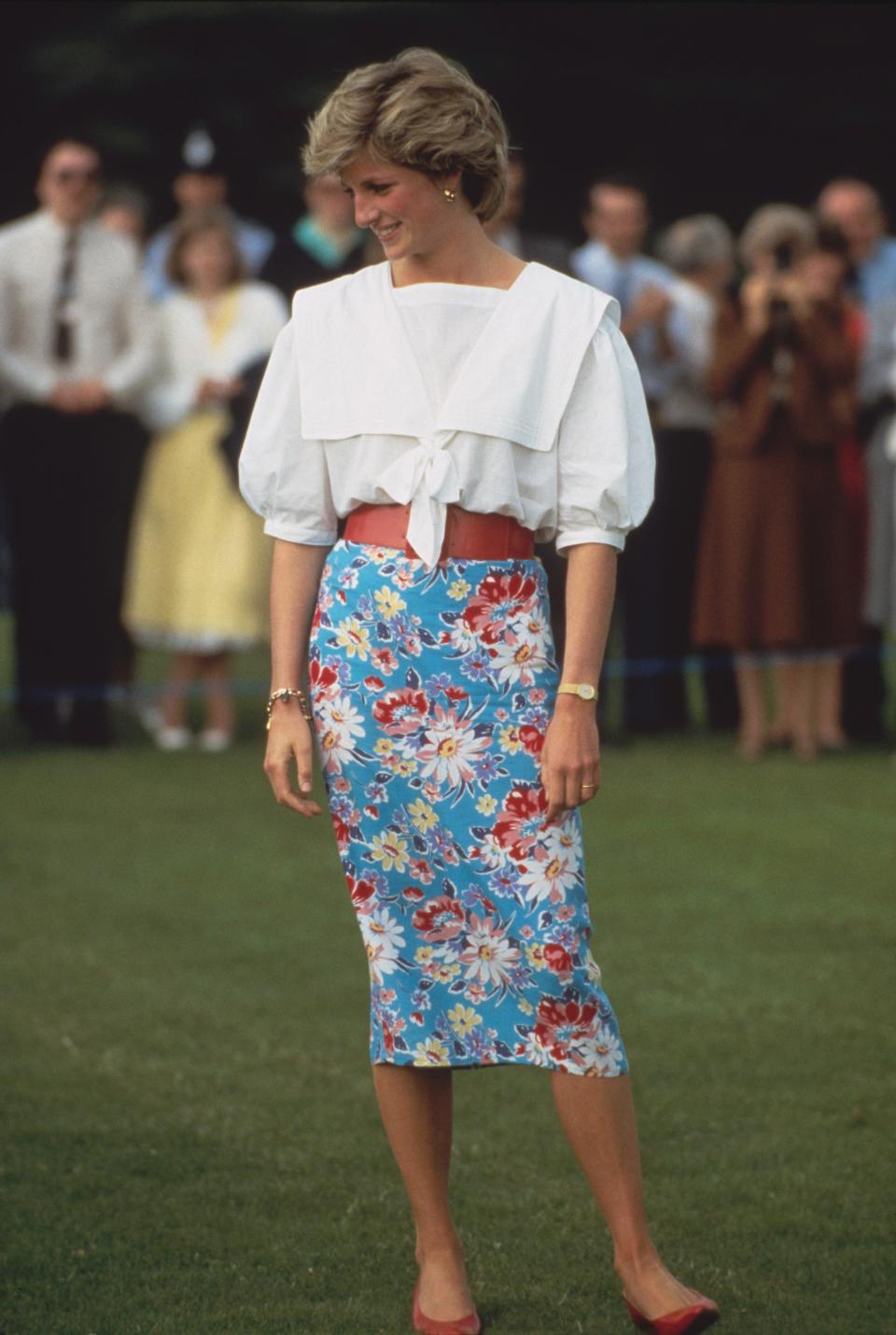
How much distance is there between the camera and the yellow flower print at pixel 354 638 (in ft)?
13.1

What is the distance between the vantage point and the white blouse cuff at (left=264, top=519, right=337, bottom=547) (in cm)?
412

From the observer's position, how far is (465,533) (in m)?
3.98

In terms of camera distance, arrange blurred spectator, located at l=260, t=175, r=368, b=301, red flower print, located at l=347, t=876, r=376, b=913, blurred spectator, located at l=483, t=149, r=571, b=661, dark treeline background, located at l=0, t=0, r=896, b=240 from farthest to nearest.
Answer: dark treeline background, located at l=0, t=0, r=896, b=240, blurred spectator, located at l=260, t=175, r=368, b=301, blurred spectator, located at l=483, t=149, r=571, b=661, red flower print, located at l=347, t=876, r=376, b=913

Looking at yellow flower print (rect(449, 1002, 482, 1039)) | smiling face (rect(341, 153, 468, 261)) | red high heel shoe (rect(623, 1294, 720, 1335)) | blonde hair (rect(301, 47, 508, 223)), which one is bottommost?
red high heel shoe (rect(623, 1294, 720, 1335))

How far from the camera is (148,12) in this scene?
2238cm

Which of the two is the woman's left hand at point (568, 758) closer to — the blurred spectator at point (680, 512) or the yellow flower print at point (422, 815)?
the yellow flower print at point (422, 815)

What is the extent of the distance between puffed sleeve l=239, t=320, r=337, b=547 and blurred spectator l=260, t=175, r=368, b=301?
670cm

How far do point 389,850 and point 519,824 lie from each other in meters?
0.23

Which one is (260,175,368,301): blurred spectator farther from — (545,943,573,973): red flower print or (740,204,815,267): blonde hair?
(545,943,573,973): red flower print

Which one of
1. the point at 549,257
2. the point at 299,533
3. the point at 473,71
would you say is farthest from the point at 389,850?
the point at 473,71

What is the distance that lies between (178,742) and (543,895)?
722cm

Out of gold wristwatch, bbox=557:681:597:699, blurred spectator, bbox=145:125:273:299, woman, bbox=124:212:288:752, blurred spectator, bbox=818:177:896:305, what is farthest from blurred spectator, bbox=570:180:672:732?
gold wristwatch, bbox=557:681:597:699

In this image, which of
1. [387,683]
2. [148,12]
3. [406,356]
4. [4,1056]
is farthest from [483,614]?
[148,12]

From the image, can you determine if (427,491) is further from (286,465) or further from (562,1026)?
(562,1026)
